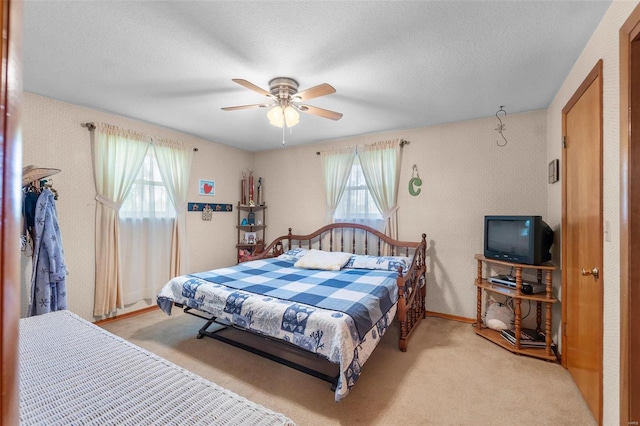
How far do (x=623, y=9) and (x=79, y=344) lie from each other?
3.03m

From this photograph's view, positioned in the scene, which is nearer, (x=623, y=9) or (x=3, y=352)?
(x=3, y=352)

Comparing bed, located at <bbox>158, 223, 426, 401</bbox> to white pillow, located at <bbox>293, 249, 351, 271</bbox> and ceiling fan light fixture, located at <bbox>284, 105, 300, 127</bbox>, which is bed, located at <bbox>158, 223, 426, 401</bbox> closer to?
white pillow, located at <bbox>293, 249, 351, 271</bbox>

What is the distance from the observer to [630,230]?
1.35 m

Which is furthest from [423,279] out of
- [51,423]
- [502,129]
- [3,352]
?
[3,352]

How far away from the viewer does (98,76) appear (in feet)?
7.78

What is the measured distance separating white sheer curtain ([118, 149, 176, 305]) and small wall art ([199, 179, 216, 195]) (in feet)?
1.79

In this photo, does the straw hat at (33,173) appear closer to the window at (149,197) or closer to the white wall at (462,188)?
the window at (149,197)

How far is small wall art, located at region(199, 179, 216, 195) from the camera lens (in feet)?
14.0

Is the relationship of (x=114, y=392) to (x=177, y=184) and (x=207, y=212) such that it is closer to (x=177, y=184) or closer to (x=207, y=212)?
(x=177, y=184)

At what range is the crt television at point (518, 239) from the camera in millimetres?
2562

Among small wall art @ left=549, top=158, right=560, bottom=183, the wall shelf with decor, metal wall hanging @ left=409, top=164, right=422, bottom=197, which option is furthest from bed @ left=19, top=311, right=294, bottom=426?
the wall shelf with decor

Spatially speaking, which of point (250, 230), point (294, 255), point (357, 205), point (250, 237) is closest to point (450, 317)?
point (357, 205)

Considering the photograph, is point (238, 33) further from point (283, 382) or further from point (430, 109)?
point (283, 382)

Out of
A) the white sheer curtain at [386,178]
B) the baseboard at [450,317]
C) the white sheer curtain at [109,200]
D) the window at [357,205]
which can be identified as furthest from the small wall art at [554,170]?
the white sheer curtain at [109,200]
